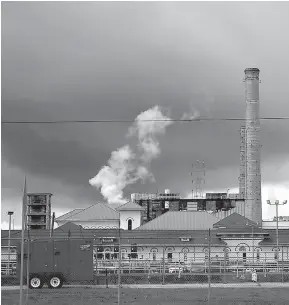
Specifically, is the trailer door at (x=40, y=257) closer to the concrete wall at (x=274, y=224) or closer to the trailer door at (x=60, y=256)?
the trailer door at (x=60, y=256)

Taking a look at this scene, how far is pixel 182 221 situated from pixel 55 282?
61.1 m

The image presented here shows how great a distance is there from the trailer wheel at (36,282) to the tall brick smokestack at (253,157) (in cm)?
6639

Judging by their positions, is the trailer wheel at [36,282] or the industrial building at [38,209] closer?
the trailer wheel at [36,282]

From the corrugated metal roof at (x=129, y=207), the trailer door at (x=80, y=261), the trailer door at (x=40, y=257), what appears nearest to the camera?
the trailer door at (x=40, y=257)

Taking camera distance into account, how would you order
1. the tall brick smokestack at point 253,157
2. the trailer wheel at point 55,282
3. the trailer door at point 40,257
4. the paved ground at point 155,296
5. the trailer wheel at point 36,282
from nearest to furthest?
the paved ground at point 155,296, the trailer wheel at point 36,282, the trailer wheel at point 55,282, the trailer door at point 40,257, the tall brick smokestack at point 253,157

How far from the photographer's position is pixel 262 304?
805 inches

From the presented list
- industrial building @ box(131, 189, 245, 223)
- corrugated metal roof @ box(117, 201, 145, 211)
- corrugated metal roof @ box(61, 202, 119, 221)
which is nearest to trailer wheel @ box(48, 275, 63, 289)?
corrugated metal roof @ box(61, 202, 119, 221)

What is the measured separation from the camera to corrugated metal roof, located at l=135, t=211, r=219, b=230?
87062 mm

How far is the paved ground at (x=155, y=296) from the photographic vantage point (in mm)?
21312

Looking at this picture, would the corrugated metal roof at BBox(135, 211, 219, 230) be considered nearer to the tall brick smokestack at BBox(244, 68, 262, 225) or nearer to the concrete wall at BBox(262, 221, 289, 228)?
the tall brick smokestack at BBox(244, 68, 262, 225)

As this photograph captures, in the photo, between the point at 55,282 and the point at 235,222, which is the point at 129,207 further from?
the point at 55,282

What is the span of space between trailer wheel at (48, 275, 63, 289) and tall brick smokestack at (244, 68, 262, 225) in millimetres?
65751

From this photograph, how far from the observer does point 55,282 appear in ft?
92.2

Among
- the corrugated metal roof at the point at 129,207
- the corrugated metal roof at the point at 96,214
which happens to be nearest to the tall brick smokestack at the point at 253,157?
the corrugated metal roof at the point at 129,207
